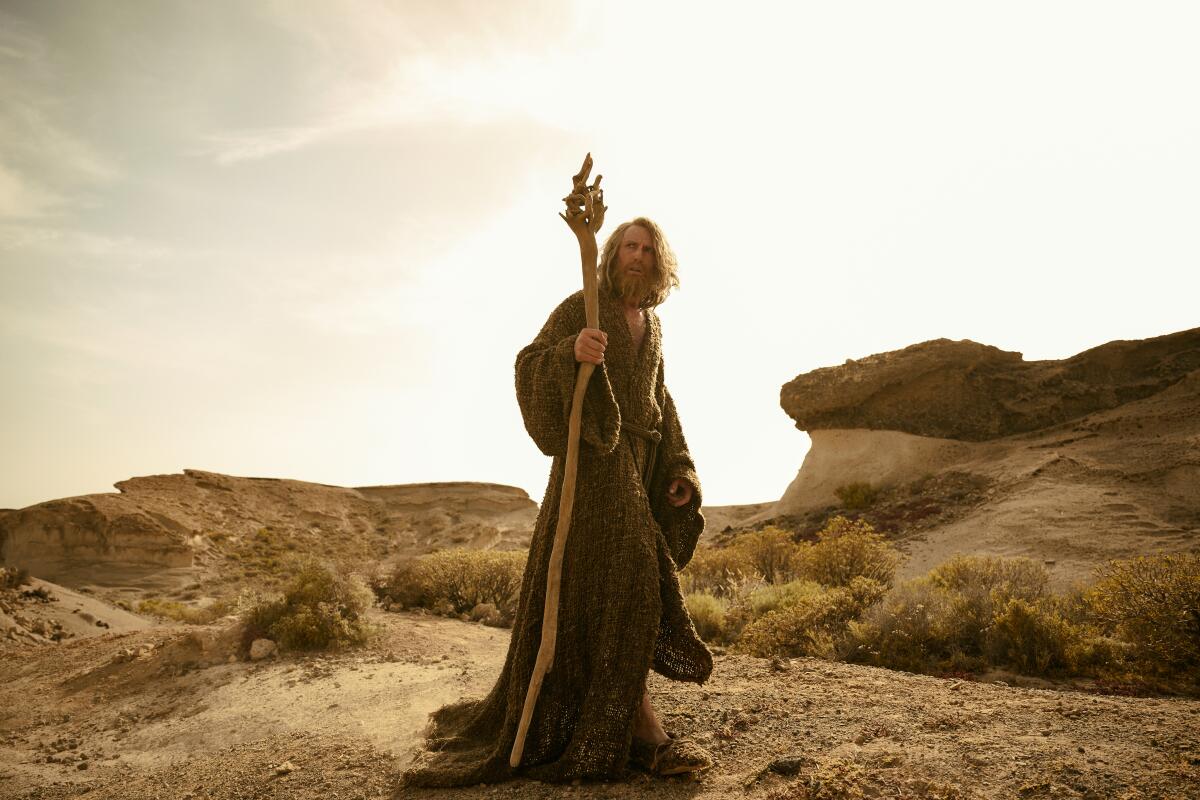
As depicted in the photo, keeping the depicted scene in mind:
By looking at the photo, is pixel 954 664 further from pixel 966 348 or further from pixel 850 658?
pixel 966 348

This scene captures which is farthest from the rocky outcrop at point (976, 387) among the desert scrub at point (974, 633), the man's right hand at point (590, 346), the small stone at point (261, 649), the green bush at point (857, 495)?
the man's right hand at point (590, 346)

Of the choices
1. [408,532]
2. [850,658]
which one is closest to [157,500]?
[408,532]

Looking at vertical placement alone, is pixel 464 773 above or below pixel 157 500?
below

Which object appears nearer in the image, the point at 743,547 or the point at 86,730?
the point at 86,730

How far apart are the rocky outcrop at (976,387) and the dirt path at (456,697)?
1367 centimetres

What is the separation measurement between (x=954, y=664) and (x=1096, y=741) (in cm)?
248

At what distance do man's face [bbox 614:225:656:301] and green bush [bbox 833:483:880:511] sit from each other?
1348cm

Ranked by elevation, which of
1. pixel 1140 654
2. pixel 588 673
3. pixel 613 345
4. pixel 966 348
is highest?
pixel 966 348

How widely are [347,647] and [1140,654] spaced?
237 inches

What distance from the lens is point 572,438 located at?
3.15 m

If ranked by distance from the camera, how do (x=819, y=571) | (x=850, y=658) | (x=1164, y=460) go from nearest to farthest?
(x=850, y=658) → (x=819, y=571) → (x=1164, y=460)

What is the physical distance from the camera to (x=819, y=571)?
9.15m

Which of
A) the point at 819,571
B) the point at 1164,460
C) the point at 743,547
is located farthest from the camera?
the point at 1164,460

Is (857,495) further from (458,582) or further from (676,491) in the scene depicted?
(676,491)
